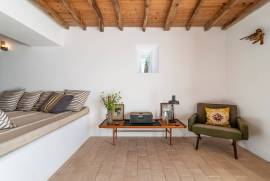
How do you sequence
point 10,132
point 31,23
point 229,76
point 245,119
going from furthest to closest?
1. point 229,76
2. point 245,119
3. point 31,23
4. point 10,132

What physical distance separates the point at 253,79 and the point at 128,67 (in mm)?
2371

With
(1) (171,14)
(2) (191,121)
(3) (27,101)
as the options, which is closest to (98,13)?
(1) (171,14)

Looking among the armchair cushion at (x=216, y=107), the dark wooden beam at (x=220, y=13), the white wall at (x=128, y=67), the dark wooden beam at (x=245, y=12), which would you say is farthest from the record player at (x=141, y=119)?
the dark wooden beam at (x=245, y=12)

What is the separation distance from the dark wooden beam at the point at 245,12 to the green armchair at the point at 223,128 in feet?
5.38

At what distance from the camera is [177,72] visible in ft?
13.9

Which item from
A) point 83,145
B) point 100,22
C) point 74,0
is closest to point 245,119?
point 83,145

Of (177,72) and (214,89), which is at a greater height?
(177,72)

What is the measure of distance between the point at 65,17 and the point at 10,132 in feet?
8.38

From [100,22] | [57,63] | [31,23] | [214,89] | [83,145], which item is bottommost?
[83,145]

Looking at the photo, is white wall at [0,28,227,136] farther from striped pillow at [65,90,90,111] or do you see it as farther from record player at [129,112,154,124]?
record player at [129,112,154,124]

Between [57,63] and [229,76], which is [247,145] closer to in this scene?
[229,76]

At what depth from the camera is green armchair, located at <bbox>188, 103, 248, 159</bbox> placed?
301 cm

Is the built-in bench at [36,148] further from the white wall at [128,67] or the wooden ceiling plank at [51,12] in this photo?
the wooden ceiling plank at [51,12]

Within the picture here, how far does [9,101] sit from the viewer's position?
141 inches
